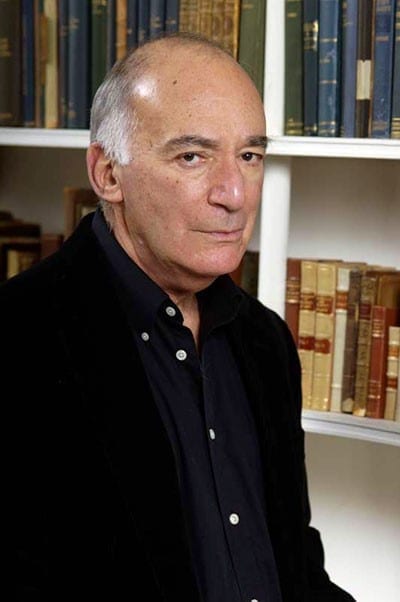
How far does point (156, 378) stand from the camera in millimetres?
1618

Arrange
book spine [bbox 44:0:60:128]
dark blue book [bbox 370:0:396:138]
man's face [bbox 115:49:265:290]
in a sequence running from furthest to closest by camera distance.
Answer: book spine [bbox 44:0:60:128] → dark blue book [bbox 370:0:396:138] → man's face [bbox 115:49:265:290]

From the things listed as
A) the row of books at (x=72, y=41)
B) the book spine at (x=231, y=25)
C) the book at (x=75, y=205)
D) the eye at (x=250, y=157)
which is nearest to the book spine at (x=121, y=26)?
the row of books at (x=72, y=41)

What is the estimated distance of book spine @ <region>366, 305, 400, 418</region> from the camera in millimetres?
2281

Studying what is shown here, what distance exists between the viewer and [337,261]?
2420mm

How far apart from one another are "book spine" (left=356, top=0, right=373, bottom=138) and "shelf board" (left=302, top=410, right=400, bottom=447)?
0.53 meters

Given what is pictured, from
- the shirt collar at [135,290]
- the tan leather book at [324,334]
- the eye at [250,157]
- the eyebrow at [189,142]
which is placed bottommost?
the tan leather book at [324,334]

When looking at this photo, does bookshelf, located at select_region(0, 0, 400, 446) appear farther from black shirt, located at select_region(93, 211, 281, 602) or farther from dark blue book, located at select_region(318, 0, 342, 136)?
black shirt, located at select_region(93, 211, 281, 602)

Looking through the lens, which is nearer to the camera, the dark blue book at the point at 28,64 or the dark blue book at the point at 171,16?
the dark blue book at the point at 171,16

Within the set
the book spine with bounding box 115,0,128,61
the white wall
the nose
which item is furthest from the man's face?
the white wall

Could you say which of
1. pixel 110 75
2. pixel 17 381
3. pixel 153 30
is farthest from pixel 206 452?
pixel 153 30

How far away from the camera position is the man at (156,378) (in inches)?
58.9

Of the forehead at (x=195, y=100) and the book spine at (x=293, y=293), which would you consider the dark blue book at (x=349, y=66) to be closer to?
the book spine at (x=293, y=293)

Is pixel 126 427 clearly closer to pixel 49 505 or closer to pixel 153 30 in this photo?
pixel 49 505

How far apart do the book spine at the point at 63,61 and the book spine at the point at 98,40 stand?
0.06m
